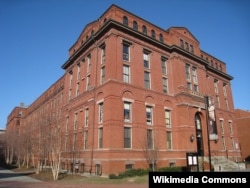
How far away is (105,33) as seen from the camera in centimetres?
3055

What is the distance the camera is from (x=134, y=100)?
28750 mm

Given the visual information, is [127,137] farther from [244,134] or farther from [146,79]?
[244,134]

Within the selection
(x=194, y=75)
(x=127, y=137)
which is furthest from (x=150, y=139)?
(x=194, y=75)

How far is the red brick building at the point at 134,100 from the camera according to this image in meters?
26.8

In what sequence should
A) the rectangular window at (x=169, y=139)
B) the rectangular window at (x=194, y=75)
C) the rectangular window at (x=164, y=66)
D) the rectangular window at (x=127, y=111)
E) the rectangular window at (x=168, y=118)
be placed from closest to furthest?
the rectangular window at (x=127, y=111)
the rectangular window at (x=169, y=139)
the rectangular window at (x=168, y=118)
the rectangular window at (x=164, y=66)
the rectangular window at (x=194, y=75)

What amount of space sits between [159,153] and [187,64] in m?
16.3

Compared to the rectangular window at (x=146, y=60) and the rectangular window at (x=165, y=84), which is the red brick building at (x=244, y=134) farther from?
the rectangular window at (x=146, y=60)

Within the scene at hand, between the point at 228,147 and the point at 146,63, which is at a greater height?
the point at 146,63

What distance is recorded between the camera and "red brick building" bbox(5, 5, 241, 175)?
2675 centimetres

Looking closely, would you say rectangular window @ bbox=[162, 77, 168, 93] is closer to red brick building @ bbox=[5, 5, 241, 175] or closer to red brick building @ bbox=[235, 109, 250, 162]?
red brick building @ bbox=[5, 5, 241, 175]

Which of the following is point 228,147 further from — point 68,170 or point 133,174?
point 68,170

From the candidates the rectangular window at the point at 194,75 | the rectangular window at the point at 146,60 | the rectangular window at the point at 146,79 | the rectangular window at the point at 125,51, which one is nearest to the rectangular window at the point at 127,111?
the rectangular window at the point at 146,79

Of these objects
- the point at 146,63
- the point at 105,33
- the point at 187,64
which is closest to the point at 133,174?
the point at 146,63

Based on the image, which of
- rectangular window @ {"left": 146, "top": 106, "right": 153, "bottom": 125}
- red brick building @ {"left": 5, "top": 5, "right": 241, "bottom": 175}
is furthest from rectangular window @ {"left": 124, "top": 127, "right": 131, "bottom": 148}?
rectangular window @ {"left": 146, "top": 106, "right": 153, "bottom": 125}
